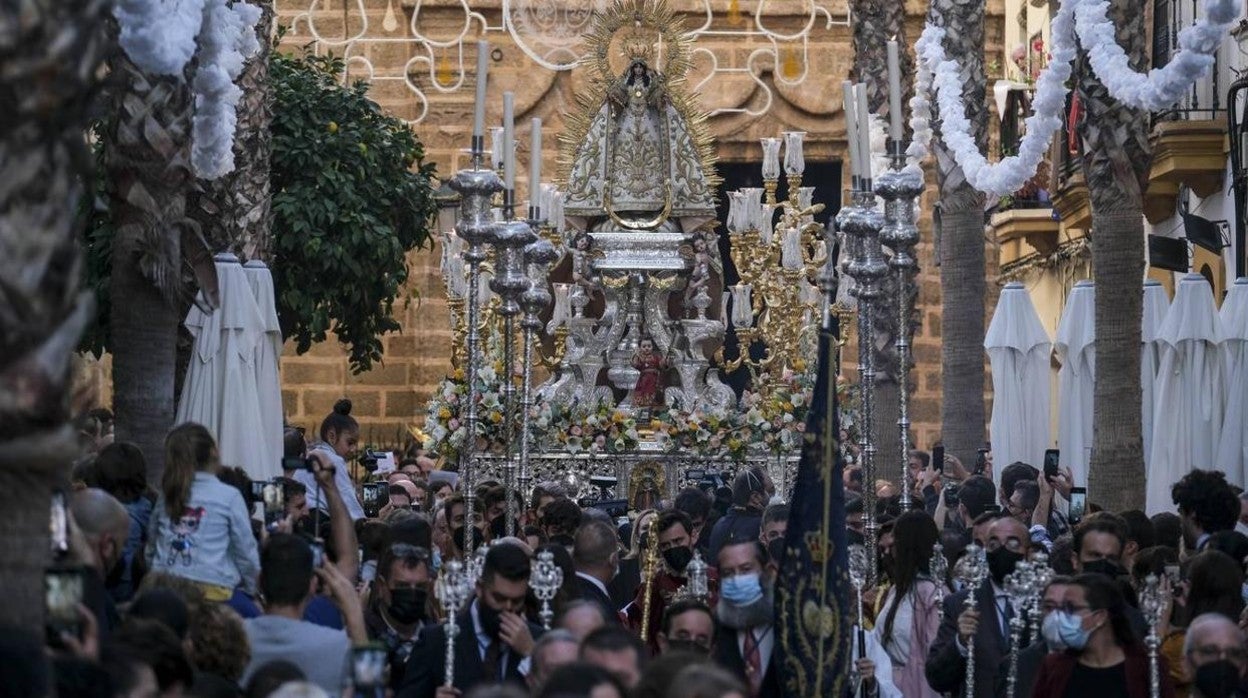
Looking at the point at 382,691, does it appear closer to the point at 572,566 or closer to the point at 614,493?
the point at 572,566

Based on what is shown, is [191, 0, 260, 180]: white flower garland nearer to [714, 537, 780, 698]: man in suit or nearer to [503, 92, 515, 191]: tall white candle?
[503, 92, 515, 191]: tall white candle

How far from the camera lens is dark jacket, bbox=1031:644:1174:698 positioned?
28.9 feet

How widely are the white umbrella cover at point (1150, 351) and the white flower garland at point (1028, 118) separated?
1112mm

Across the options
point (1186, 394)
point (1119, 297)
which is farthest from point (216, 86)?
point (1186, 394)

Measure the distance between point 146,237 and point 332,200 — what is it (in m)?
10.3

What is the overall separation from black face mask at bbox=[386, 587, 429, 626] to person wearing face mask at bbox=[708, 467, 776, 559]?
6.21ft

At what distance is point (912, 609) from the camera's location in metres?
10.8

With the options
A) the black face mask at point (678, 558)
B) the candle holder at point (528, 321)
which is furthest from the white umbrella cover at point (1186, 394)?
the black face mask at point (678, 558)

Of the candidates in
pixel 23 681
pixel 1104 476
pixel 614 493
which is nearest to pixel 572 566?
pixel 23 681

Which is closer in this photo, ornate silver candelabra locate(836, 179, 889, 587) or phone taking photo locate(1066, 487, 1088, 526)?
ornate silver candelabra locate(836, 179, 889, 587)

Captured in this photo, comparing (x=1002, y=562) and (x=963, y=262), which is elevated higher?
(x=963, y=262)

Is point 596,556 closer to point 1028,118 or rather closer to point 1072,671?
point 1072,671

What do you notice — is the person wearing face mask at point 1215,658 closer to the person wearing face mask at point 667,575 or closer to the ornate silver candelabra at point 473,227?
the person wearing face mask at point 667,575

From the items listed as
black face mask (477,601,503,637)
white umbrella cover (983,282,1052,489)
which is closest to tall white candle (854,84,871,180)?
black face mask (477,601,503,637)
